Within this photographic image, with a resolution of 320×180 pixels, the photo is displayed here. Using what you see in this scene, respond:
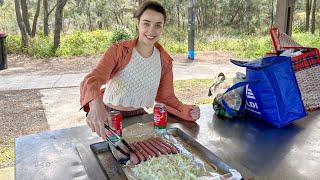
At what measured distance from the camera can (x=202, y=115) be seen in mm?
1651

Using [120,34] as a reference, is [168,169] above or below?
below

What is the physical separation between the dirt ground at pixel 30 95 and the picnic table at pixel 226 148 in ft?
6.21

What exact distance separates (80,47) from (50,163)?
7.98 metres

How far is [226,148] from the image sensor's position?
1.26 meters

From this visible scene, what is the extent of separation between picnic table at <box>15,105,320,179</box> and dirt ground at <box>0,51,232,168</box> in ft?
6.21

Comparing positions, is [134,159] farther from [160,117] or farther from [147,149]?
[160,117]

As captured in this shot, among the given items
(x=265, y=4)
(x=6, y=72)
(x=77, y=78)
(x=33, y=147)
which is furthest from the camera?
(x=265, y=4)

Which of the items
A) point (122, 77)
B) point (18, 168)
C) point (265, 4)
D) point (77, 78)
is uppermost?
point (265, 4)

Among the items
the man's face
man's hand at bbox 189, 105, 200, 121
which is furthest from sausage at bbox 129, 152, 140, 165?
the man's face

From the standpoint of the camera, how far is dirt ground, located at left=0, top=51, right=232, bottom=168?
3.63 metres

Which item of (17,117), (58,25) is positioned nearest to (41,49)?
(58,25)

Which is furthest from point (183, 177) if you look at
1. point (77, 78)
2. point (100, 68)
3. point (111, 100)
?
point (77, 78)

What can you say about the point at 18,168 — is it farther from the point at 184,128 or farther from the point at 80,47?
the point at 80,47

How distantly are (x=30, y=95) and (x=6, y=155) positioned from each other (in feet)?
6.05
